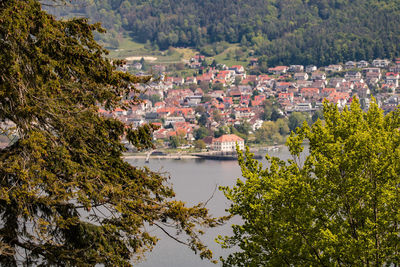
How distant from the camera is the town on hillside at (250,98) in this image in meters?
63.4

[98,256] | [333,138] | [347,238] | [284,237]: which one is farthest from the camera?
[333,138]

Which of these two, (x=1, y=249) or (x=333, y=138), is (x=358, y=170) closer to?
(x=333, y=138)

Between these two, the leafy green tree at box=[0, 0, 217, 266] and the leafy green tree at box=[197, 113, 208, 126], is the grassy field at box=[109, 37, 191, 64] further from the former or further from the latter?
the leafy green tree at box=[0, 0, 217, 266]

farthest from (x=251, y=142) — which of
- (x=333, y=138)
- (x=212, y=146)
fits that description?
(x=333, y=138)

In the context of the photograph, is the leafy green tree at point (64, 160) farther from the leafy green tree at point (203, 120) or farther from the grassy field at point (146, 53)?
the grassy field at point (146, 53)

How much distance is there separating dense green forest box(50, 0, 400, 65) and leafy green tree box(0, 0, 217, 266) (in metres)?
89.8

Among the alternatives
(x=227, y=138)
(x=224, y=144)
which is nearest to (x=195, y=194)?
(x=224, y=144)

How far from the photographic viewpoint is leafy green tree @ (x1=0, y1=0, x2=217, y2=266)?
166 inches

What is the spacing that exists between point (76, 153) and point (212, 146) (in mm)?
52436

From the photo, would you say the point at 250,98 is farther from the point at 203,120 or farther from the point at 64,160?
the point at 64,160

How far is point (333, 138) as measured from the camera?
20.4 ft

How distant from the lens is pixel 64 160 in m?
4.31

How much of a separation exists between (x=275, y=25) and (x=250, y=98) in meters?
32.3

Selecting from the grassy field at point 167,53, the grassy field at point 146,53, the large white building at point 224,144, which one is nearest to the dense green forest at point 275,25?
the grassy field at point 167,53
